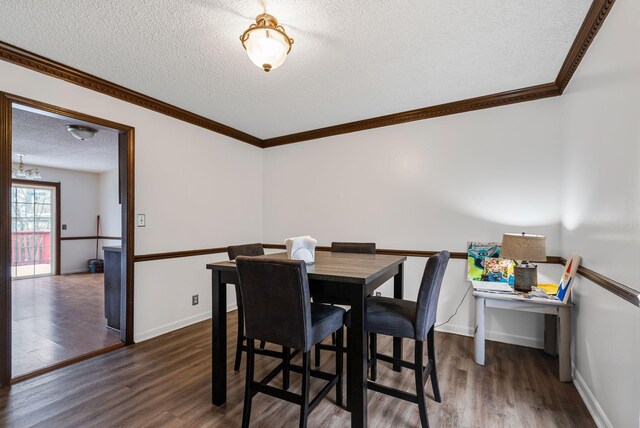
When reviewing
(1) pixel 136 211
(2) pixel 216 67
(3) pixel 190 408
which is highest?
(2) pixel 216 67

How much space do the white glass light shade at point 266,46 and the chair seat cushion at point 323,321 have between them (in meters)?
1.51

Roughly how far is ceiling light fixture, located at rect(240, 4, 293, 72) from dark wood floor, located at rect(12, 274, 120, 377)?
2.88 m

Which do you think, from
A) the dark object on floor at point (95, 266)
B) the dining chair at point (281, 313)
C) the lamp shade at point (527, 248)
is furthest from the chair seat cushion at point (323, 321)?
the dark object on floor at point (95, 266)

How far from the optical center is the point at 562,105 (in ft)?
8.77

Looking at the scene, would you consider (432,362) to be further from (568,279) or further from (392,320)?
(568,279)

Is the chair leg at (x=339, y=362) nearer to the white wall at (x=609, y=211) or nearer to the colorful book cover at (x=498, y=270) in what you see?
the white wall at (x=609, y=211)

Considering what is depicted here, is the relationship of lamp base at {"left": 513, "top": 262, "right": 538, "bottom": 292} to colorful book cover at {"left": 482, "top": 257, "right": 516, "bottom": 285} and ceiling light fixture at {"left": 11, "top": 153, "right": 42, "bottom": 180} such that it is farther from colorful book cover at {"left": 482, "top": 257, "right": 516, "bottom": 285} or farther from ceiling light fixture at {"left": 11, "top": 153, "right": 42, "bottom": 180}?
ceiling light fixture at {"left": 11, "top": 153, "right": 42, "bottom": 180}

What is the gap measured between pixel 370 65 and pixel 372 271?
168 centimetres

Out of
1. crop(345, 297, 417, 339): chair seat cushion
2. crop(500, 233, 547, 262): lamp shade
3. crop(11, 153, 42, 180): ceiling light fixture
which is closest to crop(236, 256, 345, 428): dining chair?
crop(345, 297, 417, 339): chair seat cushion

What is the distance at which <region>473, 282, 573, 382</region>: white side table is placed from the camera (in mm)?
2178

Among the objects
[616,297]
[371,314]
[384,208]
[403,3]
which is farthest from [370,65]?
[616,297]

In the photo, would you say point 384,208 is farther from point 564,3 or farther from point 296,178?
point 564,3

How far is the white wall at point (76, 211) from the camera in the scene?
267 inches

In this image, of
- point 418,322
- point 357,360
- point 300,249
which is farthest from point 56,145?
point 418,322
